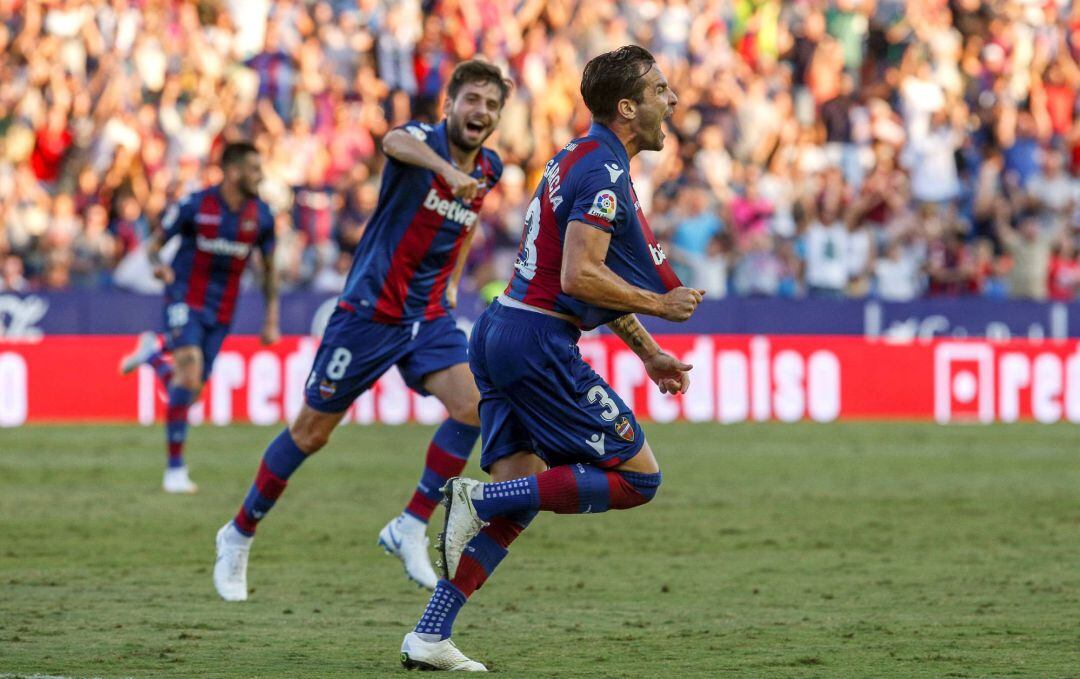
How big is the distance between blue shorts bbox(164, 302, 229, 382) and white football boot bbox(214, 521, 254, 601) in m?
5.52

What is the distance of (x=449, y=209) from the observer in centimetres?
933

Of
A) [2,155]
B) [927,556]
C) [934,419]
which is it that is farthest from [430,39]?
[927,556]

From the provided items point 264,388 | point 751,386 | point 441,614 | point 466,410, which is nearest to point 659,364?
point 441,614

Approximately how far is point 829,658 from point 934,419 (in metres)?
15.5

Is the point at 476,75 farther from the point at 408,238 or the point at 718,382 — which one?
the point at 718,382

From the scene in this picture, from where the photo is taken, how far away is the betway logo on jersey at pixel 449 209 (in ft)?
30.5

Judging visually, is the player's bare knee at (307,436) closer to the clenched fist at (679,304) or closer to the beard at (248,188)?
the clenched fist at (679,304)

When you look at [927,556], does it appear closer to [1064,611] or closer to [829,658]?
[1064,611]

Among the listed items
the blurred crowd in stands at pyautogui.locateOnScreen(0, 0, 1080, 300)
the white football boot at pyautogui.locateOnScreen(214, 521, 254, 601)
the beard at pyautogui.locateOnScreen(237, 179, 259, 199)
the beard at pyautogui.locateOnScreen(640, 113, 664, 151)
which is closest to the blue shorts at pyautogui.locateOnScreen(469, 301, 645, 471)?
the beard at pyautogui.locateOnScreen(640, 113, 664, 151)

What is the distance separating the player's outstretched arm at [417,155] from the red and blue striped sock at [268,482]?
5.12 feet

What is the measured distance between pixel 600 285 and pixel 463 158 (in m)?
2.98

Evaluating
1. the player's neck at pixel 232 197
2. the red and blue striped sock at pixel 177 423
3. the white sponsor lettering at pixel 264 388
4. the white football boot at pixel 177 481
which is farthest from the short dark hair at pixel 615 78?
the white sponsor lettering at pixel 264 388

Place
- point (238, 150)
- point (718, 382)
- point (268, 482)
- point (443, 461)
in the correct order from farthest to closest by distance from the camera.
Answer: point (718, 382), point (238, 150), point (443, 461), point (268, 482)

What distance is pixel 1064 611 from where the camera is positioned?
331 inches
